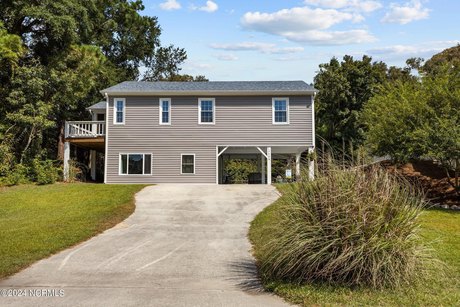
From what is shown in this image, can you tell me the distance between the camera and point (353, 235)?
5590mm

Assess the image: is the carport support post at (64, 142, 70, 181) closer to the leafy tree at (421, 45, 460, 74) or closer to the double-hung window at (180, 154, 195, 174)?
the double-hung window at (180, 154, 195, 174)

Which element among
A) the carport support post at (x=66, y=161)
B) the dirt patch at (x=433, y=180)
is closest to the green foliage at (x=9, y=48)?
the carport support post at (x=66, y=161)

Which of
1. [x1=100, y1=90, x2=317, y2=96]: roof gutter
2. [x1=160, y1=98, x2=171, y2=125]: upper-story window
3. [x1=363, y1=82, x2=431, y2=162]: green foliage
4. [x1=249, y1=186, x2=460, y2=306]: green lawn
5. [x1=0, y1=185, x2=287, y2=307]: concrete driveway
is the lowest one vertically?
[x1=0, y1=185, x2=287, y2=307]: concrete driveway

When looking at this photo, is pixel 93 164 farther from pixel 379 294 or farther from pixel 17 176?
pixel 379 294

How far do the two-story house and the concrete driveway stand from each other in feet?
29.2

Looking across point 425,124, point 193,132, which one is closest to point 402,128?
point 425,124

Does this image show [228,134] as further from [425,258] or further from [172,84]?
[425,258]

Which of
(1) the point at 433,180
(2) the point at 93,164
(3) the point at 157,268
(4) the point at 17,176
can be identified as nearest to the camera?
(3) the point at 157,268

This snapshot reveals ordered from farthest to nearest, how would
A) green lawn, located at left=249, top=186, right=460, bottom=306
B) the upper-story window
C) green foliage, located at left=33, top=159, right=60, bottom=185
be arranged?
the upper-story window → green foliage, located at left=33, top=159, right=60, bottom=185 → green lawn, located at left=249, top=186, right=460, bottom=306

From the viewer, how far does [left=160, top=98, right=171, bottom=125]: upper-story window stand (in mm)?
22406

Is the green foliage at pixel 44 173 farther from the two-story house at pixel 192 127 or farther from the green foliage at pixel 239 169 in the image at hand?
the green foliage at pixel 239 169

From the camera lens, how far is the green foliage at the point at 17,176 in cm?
1967

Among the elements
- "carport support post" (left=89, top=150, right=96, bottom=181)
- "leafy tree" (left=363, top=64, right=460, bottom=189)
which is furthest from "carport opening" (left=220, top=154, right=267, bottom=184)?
"leafy tree" (left=363, top=64, right=460, bottom=189)

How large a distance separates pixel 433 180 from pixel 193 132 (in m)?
12.2
